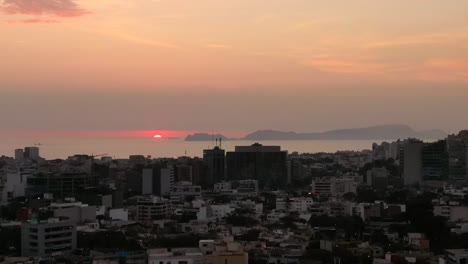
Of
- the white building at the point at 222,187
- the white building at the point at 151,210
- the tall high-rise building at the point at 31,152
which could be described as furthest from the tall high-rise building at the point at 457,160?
the tall high-rise building at the point at 31,152

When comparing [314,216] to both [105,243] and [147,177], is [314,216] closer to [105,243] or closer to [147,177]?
[105,243]

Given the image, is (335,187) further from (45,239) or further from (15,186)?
(45,239)

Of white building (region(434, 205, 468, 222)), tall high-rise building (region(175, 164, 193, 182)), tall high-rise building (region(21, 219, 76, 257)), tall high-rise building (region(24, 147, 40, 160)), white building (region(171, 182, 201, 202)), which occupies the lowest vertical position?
tall high-rise building (region(21, 219, 76, 257))

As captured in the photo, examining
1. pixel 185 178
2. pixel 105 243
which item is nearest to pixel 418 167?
pixel 185 178

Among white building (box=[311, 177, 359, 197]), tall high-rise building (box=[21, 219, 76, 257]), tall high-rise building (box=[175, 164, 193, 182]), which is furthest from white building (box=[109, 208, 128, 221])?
tall high-rise building (box=[175, 164, 193, 182])

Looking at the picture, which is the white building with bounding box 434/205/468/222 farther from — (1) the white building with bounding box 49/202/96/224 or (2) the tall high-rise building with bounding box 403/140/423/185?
(2) the tall high-rise building with bounding box 403/140/423/185

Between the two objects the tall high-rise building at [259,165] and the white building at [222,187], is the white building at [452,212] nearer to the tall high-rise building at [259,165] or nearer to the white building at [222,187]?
the white building at [222,187]
